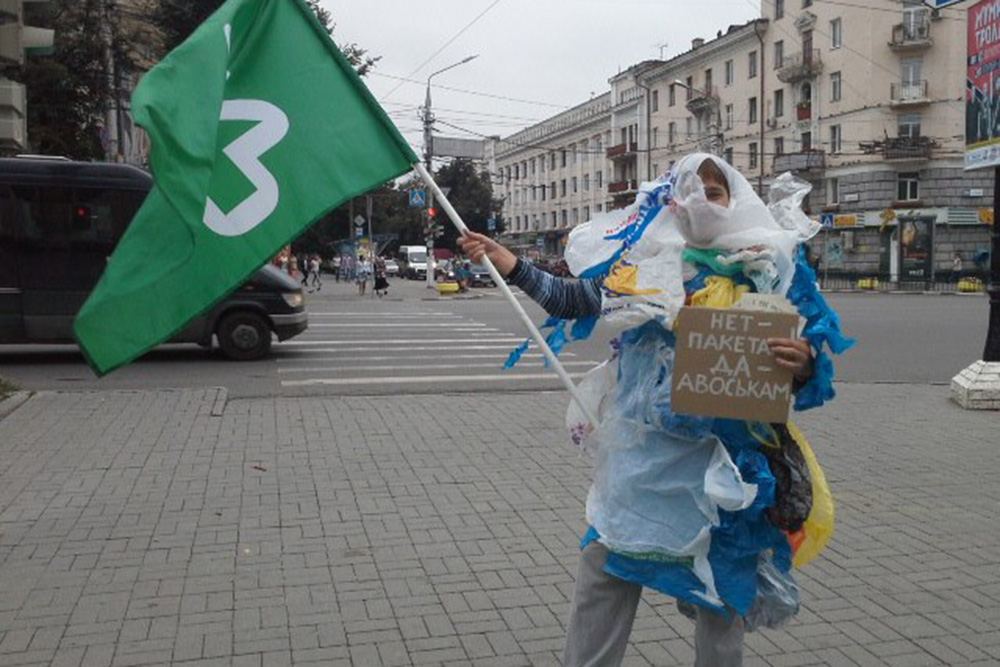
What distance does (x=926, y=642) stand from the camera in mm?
3938

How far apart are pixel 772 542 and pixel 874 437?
5.84 meters

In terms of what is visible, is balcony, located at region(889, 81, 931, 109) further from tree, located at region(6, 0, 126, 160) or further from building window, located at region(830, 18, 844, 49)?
tree, located at region(6, 0, 126, 160)

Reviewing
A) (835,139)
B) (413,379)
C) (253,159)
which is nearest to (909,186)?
(835,139)

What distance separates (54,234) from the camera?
13.2 meters

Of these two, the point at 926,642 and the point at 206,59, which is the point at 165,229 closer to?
the point at 206,59

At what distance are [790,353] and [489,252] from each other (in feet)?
3.49

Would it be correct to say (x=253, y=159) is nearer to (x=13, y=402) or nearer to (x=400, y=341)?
(x=13, y=402)

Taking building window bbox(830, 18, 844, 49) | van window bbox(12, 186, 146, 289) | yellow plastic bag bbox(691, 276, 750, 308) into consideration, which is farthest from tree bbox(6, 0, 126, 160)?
building window bbox(830, 18, 844, 49)

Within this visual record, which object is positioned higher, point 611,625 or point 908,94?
point 908,94

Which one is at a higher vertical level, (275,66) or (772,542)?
(275,66)

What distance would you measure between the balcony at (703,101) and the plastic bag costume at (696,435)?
59516 millimetres

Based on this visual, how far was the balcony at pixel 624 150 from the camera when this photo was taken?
7206cm

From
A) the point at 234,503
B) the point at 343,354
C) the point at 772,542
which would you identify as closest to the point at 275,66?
the point at 772,542

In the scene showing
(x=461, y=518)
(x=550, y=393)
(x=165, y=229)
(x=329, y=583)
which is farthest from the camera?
(x=550, y=393)
